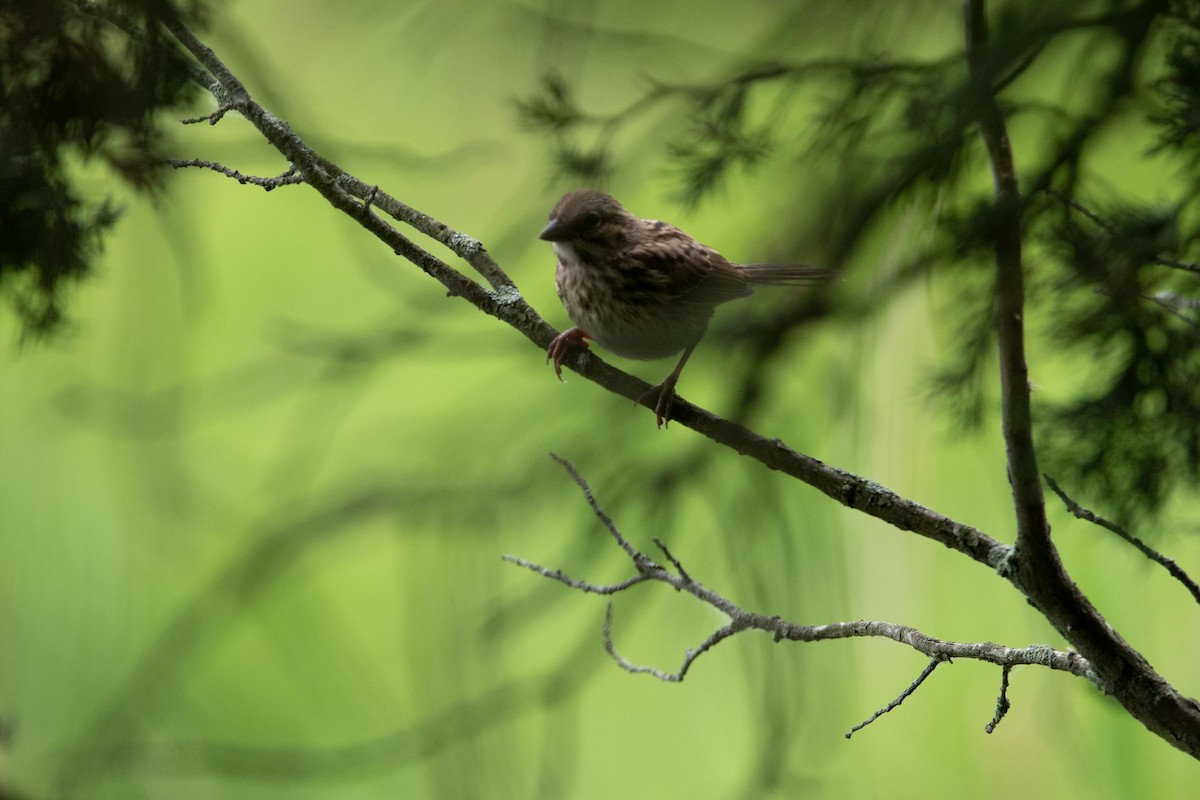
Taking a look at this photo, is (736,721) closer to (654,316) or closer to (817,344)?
(654,316)

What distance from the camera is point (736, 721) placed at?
1.68 m

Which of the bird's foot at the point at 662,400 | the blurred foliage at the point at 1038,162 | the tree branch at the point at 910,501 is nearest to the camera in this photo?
the blurred foliage at the point at 1038,162

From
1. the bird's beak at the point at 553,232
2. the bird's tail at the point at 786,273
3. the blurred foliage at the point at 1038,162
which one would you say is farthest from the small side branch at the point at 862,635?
the bird's beak at the point at 553,232

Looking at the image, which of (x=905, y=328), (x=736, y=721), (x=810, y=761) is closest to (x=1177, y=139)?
(x=905, y=328)

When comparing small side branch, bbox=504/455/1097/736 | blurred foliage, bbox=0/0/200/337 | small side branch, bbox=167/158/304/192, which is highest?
small side branch, bbox=167/158/304/192

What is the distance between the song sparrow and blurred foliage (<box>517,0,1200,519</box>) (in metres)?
0.34

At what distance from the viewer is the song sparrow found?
129cm

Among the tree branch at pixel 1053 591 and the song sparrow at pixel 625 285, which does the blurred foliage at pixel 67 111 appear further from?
the tree branch at pixel 1053 591

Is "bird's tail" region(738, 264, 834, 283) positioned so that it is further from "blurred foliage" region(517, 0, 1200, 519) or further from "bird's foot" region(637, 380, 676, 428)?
"bird's foot" region(637, 380, 676, 428)

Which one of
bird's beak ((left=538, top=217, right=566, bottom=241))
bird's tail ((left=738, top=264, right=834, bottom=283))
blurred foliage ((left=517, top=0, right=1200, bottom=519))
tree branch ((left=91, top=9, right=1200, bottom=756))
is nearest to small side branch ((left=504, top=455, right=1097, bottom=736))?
tree branch ((left=91, top=9, right=1200, bottom=756))

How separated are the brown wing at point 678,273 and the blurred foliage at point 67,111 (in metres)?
0.58

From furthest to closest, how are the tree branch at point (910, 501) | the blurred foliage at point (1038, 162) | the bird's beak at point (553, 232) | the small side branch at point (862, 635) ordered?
1. the bird's beak at point (553, 232)
2. the small side branch at point (862, 635)
3. the tree branch at point (910, 501)
4. the blurred foliage at point (1038, 162)

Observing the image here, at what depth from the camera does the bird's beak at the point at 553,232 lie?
1.27 metres

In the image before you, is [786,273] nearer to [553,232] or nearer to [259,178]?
[259,178]
